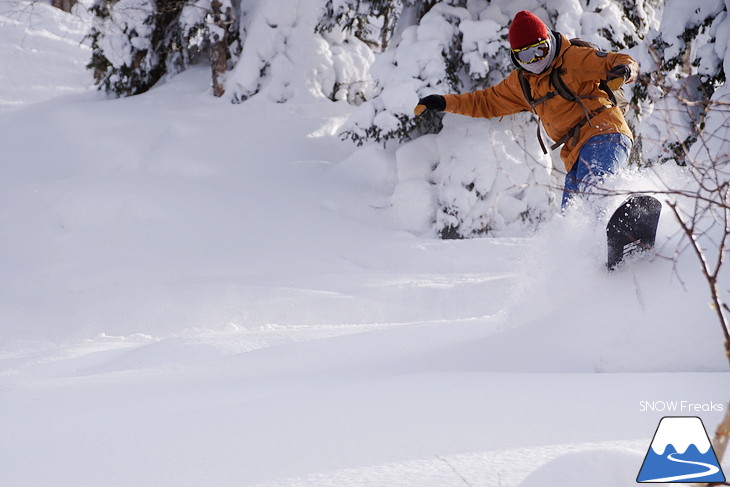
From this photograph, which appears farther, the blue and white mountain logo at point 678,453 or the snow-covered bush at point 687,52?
the snow-covered bush at point 687,52

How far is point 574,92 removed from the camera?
429 centimetres

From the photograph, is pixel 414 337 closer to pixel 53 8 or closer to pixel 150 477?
pixel 150 477

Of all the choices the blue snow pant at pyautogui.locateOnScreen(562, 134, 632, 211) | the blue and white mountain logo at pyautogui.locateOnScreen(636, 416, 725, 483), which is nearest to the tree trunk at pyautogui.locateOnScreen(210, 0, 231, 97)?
the blue snow pant at pyautogui.locateOnScreen(562, 134, 632, 211)

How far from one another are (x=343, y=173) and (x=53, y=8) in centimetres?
1602

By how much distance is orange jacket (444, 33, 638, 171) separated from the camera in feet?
14.4

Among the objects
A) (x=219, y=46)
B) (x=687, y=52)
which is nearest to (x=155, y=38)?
(x=219, y=46)

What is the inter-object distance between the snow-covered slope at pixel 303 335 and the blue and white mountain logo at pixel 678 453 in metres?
0.12

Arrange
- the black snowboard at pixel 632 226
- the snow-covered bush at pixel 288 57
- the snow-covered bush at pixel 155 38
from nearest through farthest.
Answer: the black snowboard at pixel 632 226, the snow-covered bush at pixel 155 38, the snow-covered bush at pixel 288 57

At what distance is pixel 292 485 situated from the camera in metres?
1.91

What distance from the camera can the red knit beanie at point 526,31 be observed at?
14.3ft

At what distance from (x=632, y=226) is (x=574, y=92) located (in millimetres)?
1093

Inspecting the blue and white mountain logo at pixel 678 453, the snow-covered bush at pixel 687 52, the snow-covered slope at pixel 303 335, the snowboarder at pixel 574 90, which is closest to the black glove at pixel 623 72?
the snowboarder at pixel 574 90

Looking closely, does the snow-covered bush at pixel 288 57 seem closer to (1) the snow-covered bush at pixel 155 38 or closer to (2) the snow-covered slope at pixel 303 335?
(1) the snow-covered bush at pixel 155 38

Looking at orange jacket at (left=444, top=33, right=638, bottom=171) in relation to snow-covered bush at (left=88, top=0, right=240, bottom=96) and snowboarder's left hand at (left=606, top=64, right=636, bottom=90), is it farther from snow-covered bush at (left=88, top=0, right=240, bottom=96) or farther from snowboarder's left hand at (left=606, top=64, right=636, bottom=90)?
snow-covered bush at (left=88, top=0, right=240, bottom=96)
